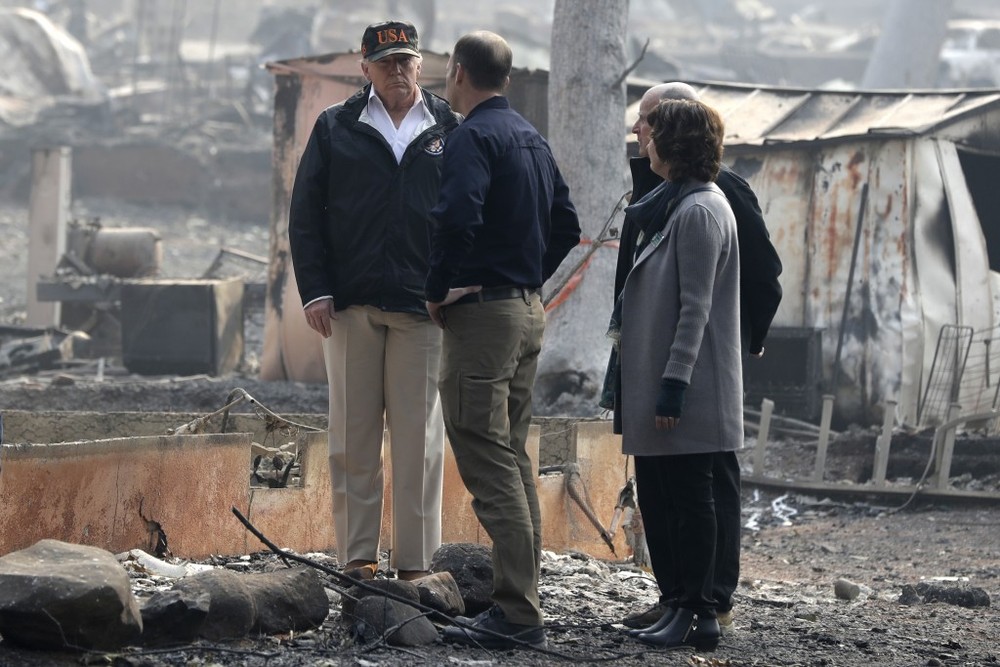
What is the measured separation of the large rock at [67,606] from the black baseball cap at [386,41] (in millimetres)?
1858

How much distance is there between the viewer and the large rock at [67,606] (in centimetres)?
376

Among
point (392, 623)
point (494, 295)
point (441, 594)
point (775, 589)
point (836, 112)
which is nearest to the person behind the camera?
point (392, 623)

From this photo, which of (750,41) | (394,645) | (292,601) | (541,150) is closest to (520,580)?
(394,645)

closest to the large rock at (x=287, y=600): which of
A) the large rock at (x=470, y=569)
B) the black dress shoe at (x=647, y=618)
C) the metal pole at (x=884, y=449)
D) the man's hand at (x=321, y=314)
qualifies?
the large rock at (x=470, y=569)

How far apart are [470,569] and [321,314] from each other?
1.00 meters

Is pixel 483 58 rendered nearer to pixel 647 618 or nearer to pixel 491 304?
pixel 491 304

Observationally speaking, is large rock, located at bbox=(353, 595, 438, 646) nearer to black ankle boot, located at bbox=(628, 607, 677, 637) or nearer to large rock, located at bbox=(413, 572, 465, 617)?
large rock, located at bbox=(413, 572, 465, 617)

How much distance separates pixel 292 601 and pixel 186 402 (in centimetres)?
726

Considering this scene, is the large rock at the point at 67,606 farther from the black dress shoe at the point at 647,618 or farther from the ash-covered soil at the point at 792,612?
the black dress shoe at the point at 647,618

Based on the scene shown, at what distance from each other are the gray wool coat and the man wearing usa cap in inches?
26.8

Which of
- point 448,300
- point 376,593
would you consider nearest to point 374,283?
point 448,300

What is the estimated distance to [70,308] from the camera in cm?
1519

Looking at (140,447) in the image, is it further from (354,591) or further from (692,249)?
(692,249)

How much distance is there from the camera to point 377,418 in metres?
4.82
